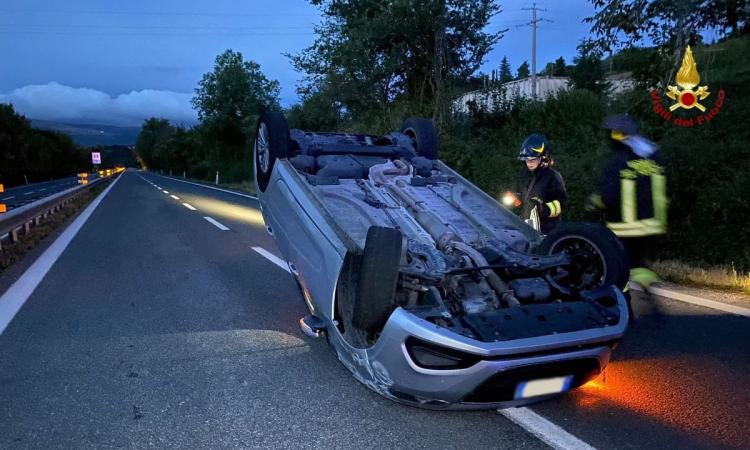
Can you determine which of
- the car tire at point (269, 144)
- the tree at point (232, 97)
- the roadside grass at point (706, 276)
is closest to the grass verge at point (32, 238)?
the car tire at point (269, 144)

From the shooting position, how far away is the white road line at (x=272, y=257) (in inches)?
260

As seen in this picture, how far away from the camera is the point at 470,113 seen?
48.9 feet

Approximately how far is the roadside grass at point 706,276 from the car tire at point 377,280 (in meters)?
4.22

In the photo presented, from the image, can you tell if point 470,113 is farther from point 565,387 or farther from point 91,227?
point 565,387

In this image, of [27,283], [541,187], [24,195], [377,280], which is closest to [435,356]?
[377,280]

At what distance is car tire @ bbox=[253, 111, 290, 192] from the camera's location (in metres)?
5.06

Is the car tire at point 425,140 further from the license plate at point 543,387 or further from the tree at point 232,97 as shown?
the tree at point 232,97

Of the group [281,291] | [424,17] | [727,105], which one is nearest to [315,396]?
[281,291]

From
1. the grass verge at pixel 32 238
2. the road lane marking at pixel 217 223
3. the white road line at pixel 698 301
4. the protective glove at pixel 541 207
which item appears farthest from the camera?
A: the road lane marking at pixel 217 223

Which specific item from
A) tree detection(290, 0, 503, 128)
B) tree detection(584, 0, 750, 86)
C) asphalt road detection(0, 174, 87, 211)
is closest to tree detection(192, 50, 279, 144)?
asphalt road detection(0, 174, 87, 211)

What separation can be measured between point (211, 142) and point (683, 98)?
51146 millimetres

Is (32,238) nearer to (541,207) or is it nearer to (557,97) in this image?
(541,207)

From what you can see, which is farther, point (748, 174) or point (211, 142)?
point (211, 142)

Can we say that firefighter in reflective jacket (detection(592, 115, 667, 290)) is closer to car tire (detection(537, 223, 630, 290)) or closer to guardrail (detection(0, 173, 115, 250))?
car tire (detection(537, 223, 630, 290))
